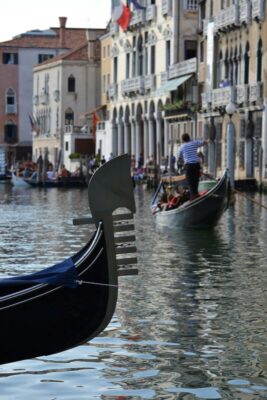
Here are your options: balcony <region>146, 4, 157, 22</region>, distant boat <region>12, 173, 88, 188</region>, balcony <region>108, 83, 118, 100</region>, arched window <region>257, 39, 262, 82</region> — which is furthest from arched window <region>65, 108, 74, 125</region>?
arched window <region>257, 39, 262, 82</region>

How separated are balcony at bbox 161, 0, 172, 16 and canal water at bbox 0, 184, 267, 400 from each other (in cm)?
2520

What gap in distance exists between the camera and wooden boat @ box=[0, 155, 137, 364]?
526 centimetres

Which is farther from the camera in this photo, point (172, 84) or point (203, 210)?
point (172, 84)

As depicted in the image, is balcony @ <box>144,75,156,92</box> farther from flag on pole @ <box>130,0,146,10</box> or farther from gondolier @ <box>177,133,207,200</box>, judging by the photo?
gondolier @ <box>177,133,207,200</box>

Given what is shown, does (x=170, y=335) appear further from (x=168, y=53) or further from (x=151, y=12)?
(x=151, y=12)

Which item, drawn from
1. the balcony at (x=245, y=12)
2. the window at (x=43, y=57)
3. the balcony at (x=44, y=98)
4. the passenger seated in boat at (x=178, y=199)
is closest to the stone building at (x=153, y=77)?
the balcony at (x=245, y=12)

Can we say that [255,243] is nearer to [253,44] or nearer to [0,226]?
[0,226]

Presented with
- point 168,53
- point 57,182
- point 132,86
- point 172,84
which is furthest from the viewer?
point 132,86

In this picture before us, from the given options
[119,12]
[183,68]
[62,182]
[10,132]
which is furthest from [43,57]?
[183,68]

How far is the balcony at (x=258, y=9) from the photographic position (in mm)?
29359

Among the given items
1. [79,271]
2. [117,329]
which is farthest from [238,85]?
[79,271]

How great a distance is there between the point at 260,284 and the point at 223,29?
2352cm

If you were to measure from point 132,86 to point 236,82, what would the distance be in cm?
1092

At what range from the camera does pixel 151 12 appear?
132 ft
